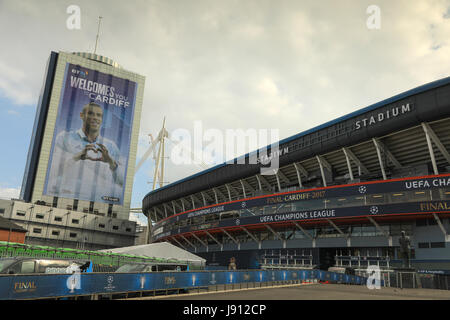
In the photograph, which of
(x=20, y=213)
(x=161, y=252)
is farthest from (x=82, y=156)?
(x=161, y=252)

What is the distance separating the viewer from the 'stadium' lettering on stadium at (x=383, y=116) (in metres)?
35.9

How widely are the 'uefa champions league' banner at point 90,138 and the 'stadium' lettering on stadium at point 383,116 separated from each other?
282 ft

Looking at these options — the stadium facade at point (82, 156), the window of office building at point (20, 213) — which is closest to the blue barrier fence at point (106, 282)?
the window of office building at point (20, 213)

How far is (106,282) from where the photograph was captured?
1564 centimetres

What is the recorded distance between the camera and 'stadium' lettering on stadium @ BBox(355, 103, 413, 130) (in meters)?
35.9

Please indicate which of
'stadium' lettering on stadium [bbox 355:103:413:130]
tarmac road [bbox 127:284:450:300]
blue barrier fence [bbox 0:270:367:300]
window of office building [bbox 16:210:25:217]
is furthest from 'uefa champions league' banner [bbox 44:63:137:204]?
tarmac road [bbox 127:284:450:300]

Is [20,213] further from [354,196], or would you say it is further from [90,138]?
[354,196]

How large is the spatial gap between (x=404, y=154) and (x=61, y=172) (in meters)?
91.5

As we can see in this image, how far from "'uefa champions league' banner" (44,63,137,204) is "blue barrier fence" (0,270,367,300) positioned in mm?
90942

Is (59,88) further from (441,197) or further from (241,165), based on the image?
(441,197)

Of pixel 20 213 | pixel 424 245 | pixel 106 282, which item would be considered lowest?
pixel 106 282

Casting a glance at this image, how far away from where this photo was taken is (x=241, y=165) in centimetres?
5606

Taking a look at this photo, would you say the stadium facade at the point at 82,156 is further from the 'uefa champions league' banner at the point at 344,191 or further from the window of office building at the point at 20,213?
the 'uefa champions league' banner at the point at 344,191

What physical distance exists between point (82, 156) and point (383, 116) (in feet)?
294
